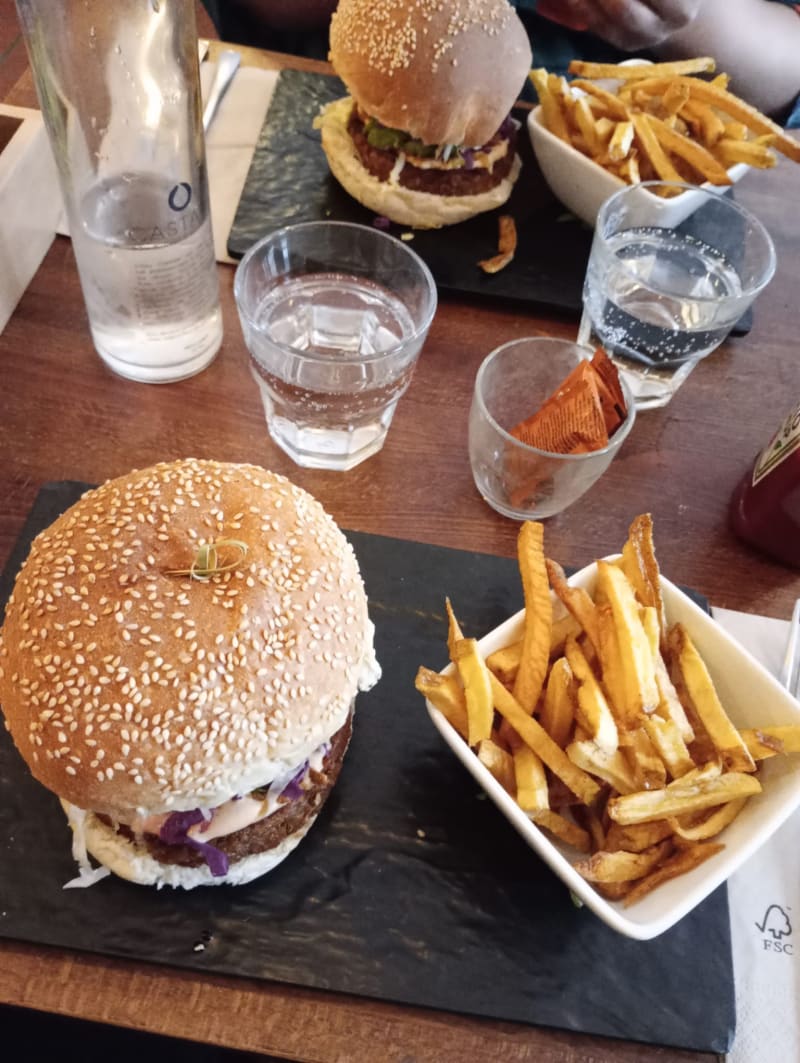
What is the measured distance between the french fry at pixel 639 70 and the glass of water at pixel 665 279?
1.14 feet

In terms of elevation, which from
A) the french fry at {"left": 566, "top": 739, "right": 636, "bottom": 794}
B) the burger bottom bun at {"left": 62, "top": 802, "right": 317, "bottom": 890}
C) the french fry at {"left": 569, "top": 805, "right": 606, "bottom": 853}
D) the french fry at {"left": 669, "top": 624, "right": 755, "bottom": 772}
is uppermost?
the french fry at {"left": 669, "top": 624, "right": 755, "bottom": 772}

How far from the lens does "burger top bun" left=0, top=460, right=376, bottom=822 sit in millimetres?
945

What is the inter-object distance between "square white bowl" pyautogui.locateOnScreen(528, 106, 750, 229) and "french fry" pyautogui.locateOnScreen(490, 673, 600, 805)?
115 cm

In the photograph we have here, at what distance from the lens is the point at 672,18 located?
227 cm

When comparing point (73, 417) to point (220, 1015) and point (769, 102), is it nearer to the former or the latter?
point (220, 1015)

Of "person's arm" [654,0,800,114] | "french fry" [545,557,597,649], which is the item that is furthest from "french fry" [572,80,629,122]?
"french fry" [545,557,597,649]

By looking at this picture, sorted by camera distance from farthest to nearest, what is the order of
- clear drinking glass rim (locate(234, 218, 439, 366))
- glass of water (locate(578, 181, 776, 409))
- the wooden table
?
glass of water (locate(578, 181, 776, 409)) < the wooden table < clear drinking glass rim (locate(234, 218, 439, 366))

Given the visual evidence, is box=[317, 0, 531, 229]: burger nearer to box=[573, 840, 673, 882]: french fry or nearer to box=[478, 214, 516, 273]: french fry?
box=[478, 214, 516, 273]: french fry

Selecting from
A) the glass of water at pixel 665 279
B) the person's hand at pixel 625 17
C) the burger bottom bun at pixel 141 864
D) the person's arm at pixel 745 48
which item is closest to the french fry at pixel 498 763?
the burger bottom bun at pixel 141 864

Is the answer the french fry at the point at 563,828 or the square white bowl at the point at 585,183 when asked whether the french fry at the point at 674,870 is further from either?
the square white bowl at the point at 585,183

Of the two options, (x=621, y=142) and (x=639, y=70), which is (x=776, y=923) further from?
(x=639, y=70)

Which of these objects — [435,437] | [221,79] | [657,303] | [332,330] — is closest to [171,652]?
[435,437]

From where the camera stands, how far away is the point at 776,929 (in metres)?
1.19

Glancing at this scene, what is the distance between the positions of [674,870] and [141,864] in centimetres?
68
